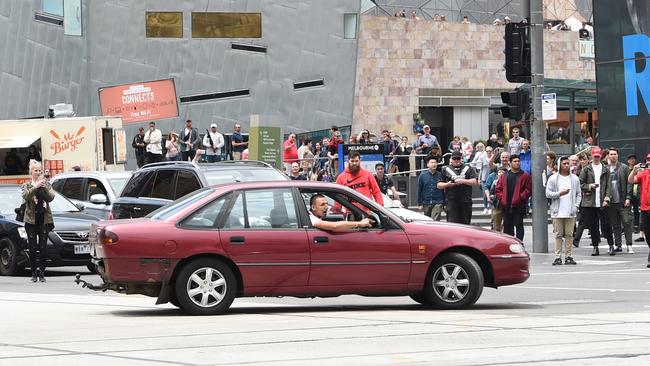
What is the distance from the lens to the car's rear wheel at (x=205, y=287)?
47.0 ft

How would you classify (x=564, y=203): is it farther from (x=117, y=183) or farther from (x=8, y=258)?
(x=8, y=258)

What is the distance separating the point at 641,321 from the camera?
43.5ft

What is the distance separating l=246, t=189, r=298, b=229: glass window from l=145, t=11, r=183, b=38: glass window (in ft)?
120

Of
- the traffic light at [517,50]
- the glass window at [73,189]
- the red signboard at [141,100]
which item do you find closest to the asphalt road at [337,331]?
the glass window at [73,189]

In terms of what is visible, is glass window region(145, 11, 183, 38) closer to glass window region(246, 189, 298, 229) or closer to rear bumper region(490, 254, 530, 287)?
glass window region(246, 189, 298, 229)

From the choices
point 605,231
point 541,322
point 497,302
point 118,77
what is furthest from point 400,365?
point 118,77

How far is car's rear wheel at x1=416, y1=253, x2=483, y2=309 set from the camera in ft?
48.8

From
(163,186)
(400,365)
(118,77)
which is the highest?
(118,77)

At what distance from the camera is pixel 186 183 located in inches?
790

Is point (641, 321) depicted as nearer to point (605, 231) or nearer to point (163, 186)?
point (163, 186)

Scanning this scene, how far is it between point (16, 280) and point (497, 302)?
909 centimetres

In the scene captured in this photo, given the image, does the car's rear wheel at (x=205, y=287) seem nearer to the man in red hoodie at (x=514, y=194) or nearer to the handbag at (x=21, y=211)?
the handbag at (x=21, y=211)

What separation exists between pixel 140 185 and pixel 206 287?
6841mm

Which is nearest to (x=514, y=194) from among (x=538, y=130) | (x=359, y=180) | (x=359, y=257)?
(x=538, y=130)
